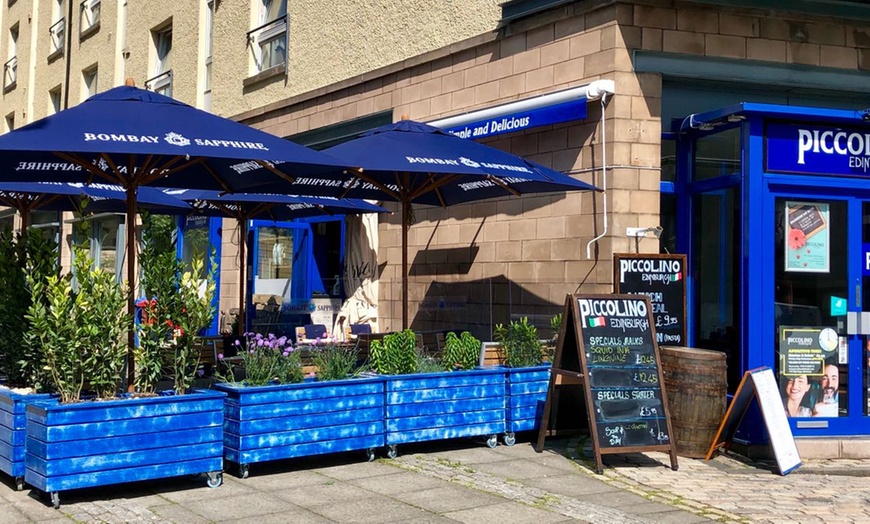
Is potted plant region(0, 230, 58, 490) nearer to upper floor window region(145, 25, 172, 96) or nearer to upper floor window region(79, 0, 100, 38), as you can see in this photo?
upper floor window region(145, 25, 172, 96)

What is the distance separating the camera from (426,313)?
476 inches

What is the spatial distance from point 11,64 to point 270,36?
16.9m

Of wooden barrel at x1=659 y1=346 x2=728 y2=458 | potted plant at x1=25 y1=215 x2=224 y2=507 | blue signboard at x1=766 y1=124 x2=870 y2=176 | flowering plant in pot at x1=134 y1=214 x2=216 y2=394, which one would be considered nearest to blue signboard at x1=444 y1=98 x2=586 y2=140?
blue signboard at x1=766 y1=124 x2=870 y2=176

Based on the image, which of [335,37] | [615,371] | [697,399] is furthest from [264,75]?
[697,399]

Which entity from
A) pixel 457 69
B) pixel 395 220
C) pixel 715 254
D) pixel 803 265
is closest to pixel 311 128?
pixel 395 220

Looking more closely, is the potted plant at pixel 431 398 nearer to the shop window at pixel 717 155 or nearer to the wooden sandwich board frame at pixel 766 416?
the wooden sandwich board frame at pixel 766 416

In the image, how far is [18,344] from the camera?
287 inches

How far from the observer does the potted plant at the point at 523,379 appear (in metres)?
8.30

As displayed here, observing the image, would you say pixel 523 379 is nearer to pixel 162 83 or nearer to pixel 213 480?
pixel 213 480

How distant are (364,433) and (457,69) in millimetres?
5586

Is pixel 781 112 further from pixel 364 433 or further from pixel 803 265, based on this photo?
pixel 364 433

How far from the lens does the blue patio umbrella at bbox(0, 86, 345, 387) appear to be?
6.25m

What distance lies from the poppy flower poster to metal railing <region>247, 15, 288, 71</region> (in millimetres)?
9113

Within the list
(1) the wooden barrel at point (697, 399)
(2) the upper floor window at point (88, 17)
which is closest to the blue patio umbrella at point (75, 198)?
(1) the wooden barrel at point (697, 399)
